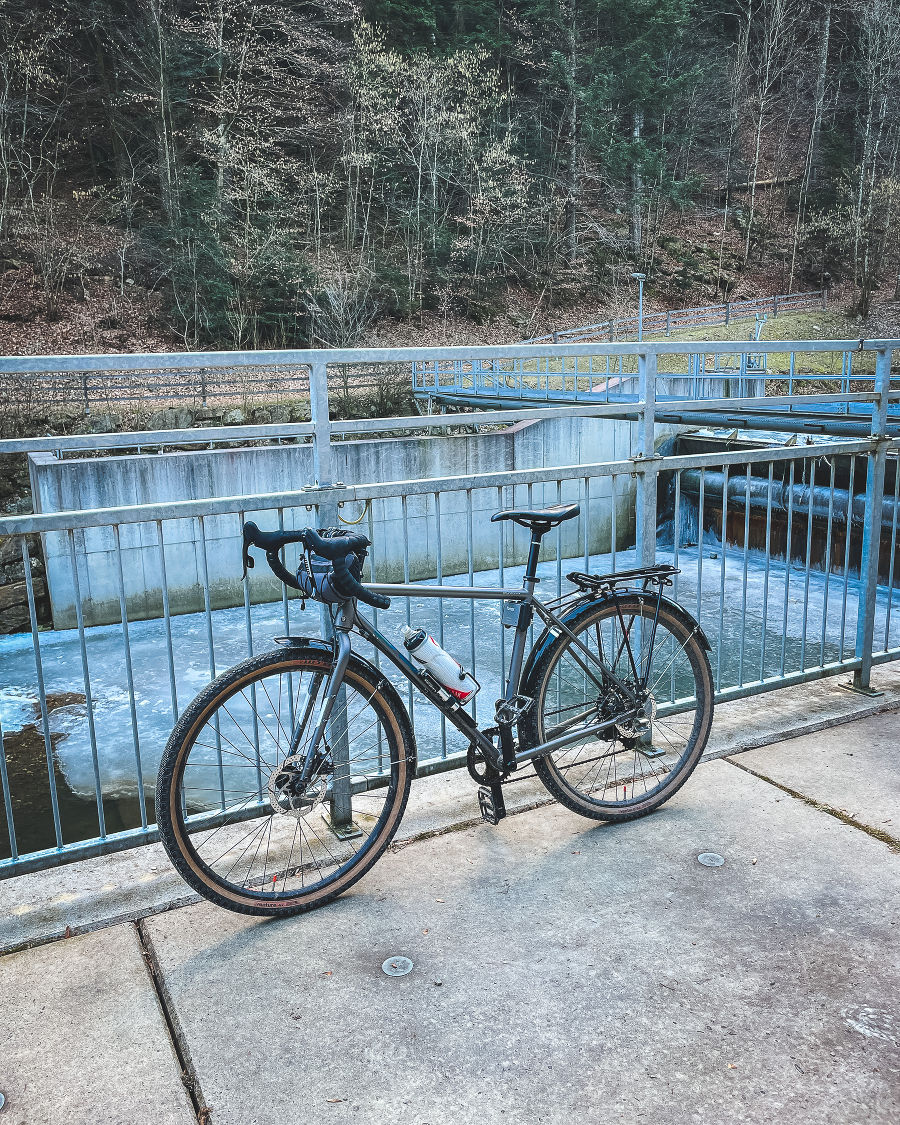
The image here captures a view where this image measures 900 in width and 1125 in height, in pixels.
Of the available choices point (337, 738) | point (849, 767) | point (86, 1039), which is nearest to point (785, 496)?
point (849, 767)

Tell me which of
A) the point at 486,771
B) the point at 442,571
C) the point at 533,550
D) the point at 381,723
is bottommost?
the point at 442,571

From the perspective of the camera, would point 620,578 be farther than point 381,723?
Yes

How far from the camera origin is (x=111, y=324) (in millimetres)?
25297

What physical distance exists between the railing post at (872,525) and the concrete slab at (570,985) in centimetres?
149

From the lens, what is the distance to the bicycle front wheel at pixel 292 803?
2471 mm

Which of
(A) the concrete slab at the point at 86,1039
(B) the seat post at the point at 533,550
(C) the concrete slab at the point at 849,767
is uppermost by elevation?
(B) the seat post at the point at 533,550

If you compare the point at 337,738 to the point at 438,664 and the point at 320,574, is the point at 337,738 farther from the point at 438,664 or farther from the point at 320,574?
the point at 320,574

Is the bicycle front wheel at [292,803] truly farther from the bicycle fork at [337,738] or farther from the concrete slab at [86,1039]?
the concrete slab at [86,1039]

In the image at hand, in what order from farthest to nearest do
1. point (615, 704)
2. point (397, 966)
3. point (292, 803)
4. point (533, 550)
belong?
point (615, 704) → point (533, 550) → point (292, 803) → point (397, 966)

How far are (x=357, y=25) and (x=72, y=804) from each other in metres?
31.2

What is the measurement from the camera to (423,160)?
104 ft

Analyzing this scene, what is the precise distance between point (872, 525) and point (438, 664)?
260cm

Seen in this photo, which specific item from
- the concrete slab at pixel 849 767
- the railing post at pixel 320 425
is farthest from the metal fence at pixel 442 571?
the concrete slab at pixel 849 767

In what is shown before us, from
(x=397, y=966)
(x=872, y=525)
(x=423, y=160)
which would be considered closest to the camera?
(x=397, y=966)
